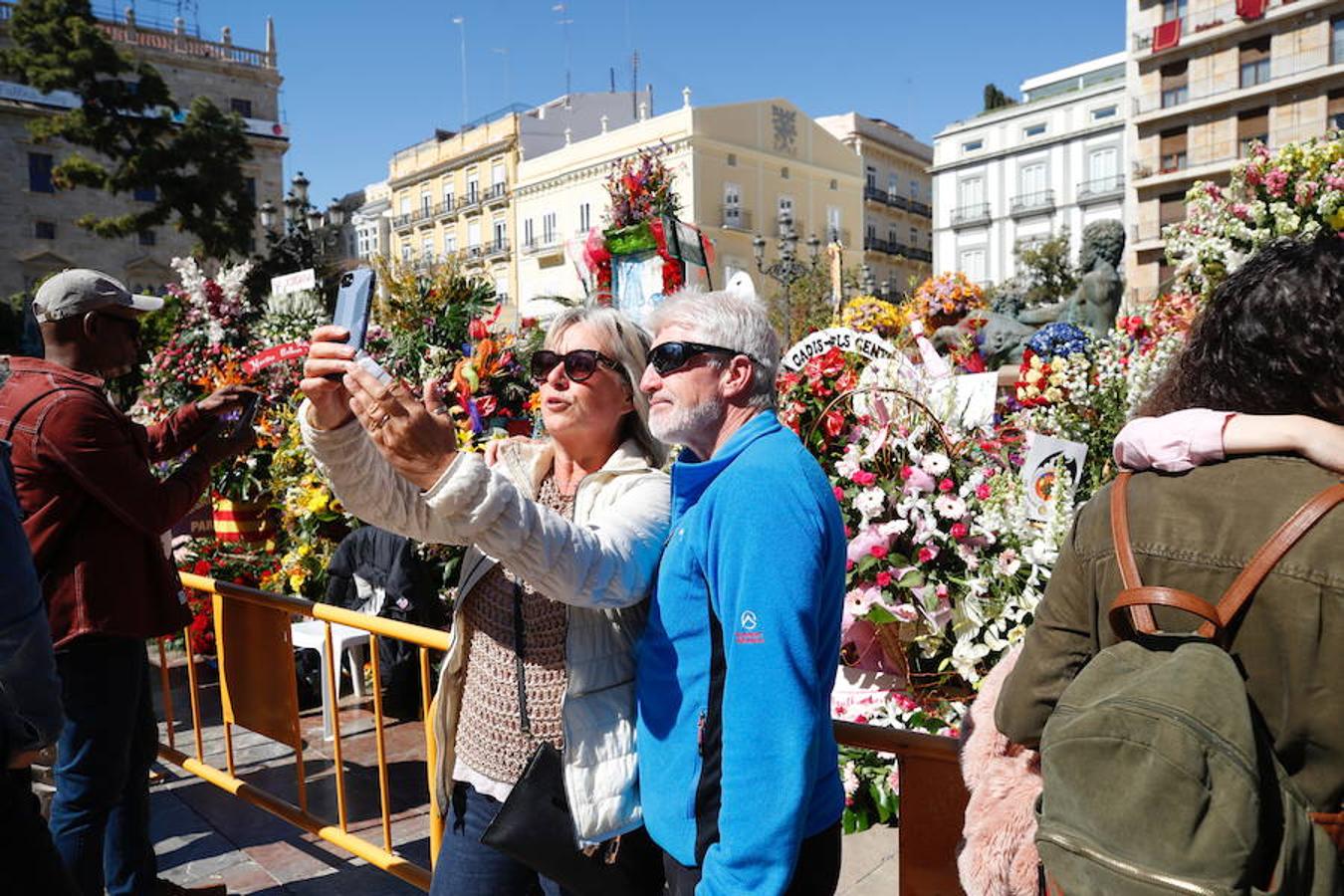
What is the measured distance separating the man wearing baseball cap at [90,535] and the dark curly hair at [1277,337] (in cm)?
246

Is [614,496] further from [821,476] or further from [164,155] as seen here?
[164,155]

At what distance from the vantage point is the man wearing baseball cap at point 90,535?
2.36 m

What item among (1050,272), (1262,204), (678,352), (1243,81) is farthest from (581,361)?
(1243,81)

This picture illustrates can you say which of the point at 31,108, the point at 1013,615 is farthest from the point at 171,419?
the point at 31,108

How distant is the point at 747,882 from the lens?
4.47ft

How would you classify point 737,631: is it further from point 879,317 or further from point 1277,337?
point 879,317

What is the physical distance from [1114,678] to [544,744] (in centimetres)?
102

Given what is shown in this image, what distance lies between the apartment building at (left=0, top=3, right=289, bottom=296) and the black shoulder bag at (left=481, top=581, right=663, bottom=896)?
36.8 metres

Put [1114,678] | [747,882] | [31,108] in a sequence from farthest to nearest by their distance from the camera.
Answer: [31,108], [747,882], [1114,678]

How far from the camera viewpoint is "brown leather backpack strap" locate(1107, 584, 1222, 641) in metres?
1.09

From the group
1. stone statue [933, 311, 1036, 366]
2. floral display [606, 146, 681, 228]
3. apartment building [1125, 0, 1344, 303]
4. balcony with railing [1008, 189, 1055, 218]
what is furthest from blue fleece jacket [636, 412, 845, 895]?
balcony with railing [1008, 189, 1055, 218]

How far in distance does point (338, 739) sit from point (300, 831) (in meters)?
0.99

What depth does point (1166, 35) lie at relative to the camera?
38.1 meters

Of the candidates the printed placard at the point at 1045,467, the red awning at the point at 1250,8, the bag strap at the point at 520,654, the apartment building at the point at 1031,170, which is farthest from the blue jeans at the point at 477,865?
the apartment building at the point at 1031,170
